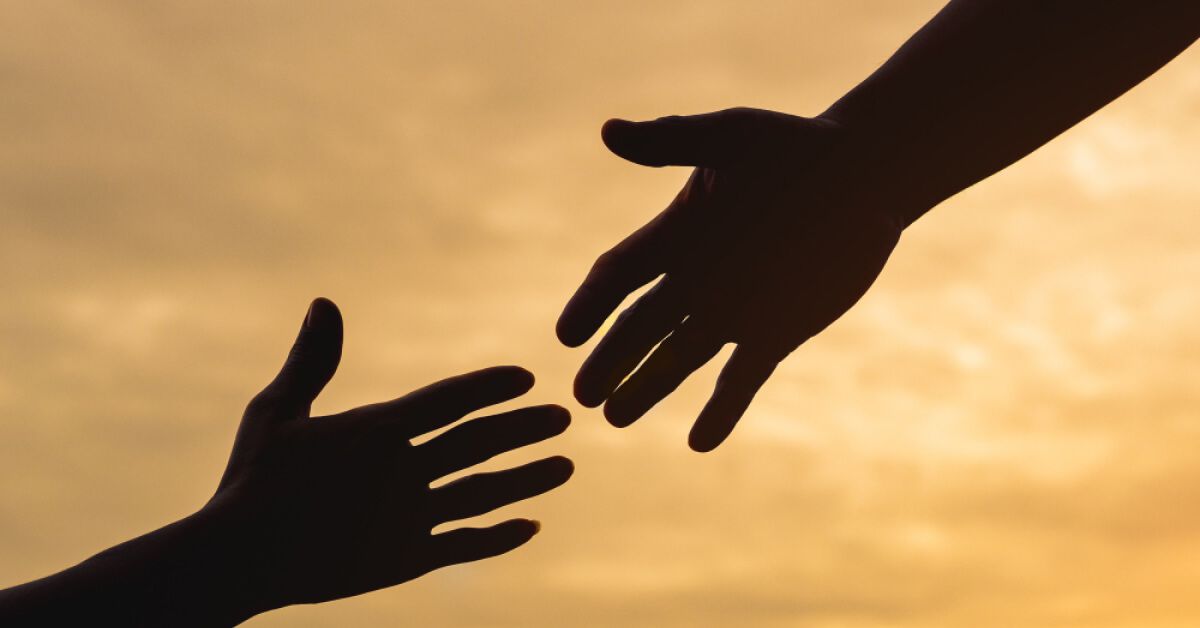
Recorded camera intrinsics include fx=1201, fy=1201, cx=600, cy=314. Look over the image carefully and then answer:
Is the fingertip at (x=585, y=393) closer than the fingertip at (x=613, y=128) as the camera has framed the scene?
No

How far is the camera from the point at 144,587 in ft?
15.6

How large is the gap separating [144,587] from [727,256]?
2755 millimetres

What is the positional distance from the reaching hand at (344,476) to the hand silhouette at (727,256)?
45 cm

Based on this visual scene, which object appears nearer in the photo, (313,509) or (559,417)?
(313,509)

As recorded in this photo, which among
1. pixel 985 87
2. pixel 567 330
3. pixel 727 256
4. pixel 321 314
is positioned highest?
pixel 985 87

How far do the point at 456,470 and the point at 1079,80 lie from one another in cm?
323

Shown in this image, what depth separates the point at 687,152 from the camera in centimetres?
476

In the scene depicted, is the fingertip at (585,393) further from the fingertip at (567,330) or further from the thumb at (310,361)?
the thumb at (310,361)

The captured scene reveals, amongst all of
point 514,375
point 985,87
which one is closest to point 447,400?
point 514,375

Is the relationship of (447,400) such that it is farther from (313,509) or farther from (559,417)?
(313,509)

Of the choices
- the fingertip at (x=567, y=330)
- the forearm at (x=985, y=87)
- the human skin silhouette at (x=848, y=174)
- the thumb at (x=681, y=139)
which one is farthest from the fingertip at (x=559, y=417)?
the forearm at (x=985, y=87)

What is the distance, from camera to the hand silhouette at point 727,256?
4863mm

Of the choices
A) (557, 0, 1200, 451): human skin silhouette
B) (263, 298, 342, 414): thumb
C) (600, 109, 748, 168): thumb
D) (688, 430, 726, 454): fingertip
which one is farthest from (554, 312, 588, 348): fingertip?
(688, 430, 726, 454): fingertip

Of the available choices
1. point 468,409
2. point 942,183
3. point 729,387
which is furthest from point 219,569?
point 942,183
